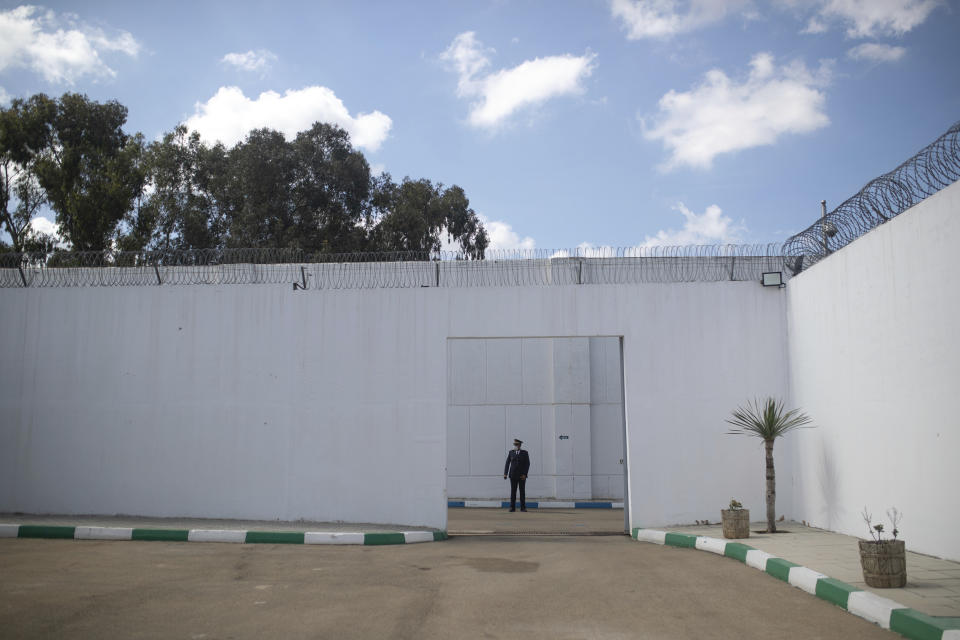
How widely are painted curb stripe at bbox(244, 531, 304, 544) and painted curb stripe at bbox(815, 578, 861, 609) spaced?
6112 millimetres

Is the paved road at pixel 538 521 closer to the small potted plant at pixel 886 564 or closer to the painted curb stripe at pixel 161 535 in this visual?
the painted curb stripe at pixel 161 535

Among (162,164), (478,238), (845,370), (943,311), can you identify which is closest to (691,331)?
(845,370)

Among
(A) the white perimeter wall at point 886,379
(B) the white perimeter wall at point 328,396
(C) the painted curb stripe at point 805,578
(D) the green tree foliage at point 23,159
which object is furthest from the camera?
(D) the green tree foliage at point 23,159

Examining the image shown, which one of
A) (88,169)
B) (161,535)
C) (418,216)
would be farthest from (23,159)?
(161,535)

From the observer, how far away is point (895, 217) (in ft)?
26.8

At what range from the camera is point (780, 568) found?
281 inches

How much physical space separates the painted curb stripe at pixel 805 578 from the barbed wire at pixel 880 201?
3840mm

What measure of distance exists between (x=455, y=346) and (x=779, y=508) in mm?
9138

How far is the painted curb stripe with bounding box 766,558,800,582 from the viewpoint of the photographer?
6.96m

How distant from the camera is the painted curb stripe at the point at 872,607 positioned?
17.4 ft

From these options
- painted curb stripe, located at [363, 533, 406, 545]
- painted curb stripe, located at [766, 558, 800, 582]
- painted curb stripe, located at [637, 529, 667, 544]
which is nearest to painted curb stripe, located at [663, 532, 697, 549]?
painted curb stripe, located at [637, 529, 667, 544]

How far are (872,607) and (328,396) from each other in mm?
7790

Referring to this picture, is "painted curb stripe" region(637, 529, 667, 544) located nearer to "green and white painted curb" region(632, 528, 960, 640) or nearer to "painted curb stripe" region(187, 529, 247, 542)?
"green and white painted curb" region(632, 528, 960, 640)

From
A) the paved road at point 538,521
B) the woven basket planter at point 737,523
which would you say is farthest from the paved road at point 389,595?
the paved road at point 538,521
